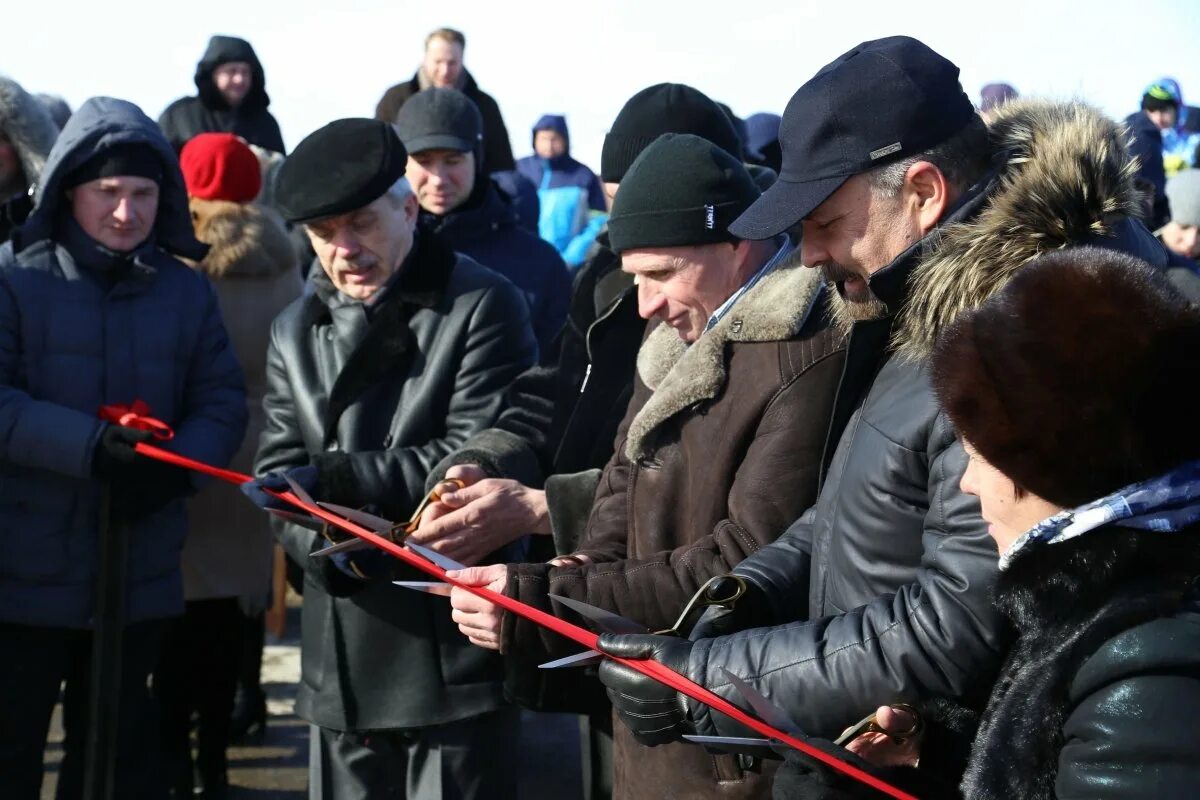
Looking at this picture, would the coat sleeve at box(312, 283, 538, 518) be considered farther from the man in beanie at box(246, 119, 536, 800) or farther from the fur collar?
the fur collar

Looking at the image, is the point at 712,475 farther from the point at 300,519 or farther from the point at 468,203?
the point at 468,203

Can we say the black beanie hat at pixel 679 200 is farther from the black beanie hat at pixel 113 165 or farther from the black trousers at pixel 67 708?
the black trousers at pixel 67 708

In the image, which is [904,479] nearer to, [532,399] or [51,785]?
[532,399]

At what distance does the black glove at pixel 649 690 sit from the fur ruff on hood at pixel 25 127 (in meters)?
3.60

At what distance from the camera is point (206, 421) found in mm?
4441

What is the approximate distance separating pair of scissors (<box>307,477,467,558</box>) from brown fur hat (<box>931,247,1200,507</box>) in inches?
67.8

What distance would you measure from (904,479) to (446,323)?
2.01 meters

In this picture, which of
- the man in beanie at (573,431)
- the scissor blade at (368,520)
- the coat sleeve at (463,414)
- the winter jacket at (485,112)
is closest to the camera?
the scissor blade at (368,520)

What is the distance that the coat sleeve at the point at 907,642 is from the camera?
2014 millimetres

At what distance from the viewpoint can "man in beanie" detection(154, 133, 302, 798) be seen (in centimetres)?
514

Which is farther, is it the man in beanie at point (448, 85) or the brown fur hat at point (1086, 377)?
the man in beanie at point (448, 85)

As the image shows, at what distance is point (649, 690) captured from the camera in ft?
7.55

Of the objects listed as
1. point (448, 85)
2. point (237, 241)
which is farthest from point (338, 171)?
point (448, 85)

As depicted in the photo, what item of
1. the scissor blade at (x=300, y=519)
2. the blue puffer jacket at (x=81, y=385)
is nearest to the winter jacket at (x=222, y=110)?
the blue puffer jacket at (x=81, y=385)
